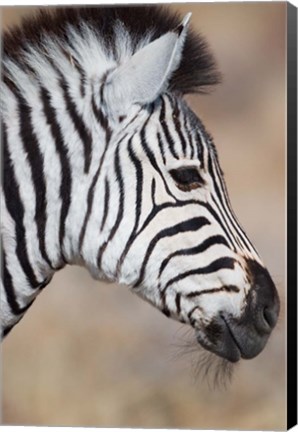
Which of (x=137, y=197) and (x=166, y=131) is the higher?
(x=166, y=131)

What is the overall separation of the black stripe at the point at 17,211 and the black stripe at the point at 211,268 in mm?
526

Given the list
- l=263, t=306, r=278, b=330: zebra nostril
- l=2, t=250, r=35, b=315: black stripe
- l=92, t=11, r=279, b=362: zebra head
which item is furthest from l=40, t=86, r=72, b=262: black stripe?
l=263, t=306, r=278, b=330: zebra nostril

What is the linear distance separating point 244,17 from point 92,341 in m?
1.61

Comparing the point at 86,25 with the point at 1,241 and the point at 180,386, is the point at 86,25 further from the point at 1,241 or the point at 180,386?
the point at 180,386

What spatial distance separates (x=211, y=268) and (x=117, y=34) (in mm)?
962

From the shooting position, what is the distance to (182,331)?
5027 mm

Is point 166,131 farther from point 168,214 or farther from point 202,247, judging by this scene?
point 202,247

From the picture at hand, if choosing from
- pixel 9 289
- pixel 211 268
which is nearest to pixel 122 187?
pixel 211 268

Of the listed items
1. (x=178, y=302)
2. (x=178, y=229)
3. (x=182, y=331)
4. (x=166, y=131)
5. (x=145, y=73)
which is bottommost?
(x=182, y=331)

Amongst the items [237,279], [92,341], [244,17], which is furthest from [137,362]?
[244,17]

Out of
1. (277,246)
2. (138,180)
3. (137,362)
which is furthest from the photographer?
(137,362)

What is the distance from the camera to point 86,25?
4371 millimetres

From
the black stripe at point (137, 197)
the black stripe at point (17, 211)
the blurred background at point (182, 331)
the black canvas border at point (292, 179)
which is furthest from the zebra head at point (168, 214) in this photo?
the blurred background at point (182, 331)

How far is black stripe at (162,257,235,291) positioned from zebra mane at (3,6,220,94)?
2.26 ft
